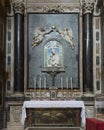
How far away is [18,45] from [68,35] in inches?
104

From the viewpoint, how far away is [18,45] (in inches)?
728

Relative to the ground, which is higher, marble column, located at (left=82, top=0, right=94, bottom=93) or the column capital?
the column capital

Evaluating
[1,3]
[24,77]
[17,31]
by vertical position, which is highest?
[1,3]

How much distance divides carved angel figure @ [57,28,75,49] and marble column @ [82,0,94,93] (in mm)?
702

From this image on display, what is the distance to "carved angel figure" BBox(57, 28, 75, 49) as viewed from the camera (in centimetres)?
1900

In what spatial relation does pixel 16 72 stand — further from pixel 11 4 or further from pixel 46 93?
pixel 11 4

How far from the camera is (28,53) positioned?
62.1 feet

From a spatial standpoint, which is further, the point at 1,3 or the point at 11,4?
the point at 11,4

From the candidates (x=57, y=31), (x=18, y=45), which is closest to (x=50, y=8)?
(x=57, y=31)

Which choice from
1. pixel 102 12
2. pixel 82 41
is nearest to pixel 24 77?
pixel 82 41

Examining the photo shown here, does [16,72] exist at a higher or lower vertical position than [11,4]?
lower

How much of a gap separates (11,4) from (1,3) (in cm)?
138

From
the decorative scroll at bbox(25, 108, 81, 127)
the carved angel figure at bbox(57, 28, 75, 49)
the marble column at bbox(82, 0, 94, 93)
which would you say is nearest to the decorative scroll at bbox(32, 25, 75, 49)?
the carved angel figure at bbox(57, 28, 75, 49)

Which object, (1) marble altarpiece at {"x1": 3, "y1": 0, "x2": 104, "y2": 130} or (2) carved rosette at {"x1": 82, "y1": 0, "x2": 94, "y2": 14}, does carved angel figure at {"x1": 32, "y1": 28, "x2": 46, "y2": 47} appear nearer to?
(1) marble altarpiece at {"x1": 3, "y1": 0, "x2": 104, "y2": 130}
